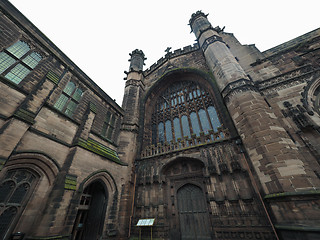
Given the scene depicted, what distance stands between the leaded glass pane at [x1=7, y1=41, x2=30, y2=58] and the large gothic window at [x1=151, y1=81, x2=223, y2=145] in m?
8.11

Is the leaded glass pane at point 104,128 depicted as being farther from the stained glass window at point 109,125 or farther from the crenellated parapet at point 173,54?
the crenellated parapet at point 173,54

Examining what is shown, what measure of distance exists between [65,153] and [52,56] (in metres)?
5.03

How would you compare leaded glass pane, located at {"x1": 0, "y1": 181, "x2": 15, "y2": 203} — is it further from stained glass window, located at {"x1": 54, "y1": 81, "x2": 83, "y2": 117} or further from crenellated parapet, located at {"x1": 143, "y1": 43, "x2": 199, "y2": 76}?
crenellated parapet, located at {"x1": 143, "y1": 43, "x2": 199, "y2": 76}

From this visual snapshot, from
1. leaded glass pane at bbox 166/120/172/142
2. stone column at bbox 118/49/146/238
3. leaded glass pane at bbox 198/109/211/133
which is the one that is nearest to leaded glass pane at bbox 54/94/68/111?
stone column at bbox 118/49/146/238

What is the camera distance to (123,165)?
770 cm

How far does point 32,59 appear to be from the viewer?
5.85 metres

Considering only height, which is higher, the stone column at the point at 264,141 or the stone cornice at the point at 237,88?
the stone cornice at the point at 237,88

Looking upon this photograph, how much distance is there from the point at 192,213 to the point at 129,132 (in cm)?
597

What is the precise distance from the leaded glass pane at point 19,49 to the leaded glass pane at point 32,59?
0.63 feet

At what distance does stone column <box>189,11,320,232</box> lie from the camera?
3.96m

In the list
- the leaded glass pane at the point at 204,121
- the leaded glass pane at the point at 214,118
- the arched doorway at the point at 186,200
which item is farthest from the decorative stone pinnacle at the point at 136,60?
the arched doorway at the point at 186,200

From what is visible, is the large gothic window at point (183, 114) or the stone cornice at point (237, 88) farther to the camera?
the large gothic window at point (183, 114)

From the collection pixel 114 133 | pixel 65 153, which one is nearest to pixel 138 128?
pixel 114 133

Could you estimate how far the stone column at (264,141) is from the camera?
156 inches
